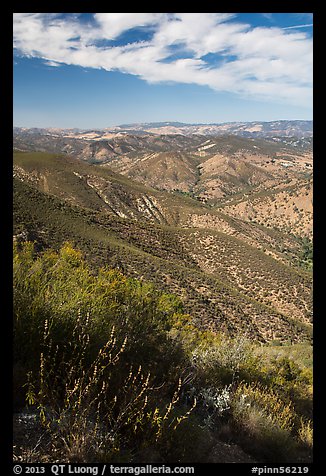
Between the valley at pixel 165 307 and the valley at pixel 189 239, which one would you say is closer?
the valley at pixel 165 307

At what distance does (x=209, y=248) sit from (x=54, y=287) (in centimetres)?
4151

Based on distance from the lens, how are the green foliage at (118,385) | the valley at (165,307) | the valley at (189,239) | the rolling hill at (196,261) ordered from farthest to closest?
the valley at (189,239) → the rolling hill at (196,261) → the valley at (165,307) → the green foliage at (118,385)

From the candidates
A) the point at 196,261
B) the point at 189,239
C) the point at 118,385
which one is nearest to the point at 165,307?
the point at 118,385

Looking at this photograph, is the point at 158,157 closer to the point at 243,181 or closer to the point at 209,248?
the point at 243,181

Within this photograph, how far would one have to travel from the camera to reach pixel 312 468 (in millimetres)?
2119

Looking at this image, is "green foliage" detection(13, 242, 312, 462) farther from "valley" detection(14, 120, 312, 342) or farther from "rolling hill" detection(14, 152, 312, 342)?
"valley" detection(14, 120, 312, 342)

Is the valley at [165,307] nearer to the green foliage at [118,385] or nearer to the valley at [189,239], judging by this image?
the green foliage at [118,385]

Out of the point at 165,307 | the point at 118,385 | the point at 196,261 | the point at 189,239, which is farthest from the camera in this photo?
the point at 189,239

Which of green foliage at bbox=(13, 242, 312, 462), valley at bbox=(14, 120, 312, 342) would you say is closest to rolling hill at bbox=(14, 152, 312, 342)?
valley at bbox=(14, 120, 312, 342)

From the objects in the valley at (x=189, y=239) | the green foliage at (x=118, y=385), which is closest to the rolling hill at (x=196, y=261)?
the valley at (x=189, y=239)

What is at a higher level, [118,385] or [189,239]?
[118,385]

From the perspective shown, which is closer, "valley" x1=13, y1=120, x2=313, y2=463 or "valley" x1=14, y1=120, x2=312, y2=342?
"valley" x1=13, y1=120, x2=313, y2=463

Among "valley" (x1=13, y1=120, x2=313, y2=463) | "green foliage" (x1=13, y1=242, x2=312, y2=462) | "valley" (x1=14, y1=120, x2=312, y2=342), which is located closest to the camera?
"green foliage" (x1=13, y1=242, x2=312, y2=462)

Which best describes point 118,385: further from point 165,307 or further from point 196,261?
point 196,261
